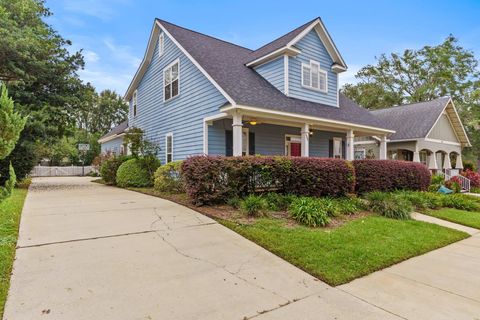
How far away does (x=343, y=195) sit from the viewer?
30.1 ft

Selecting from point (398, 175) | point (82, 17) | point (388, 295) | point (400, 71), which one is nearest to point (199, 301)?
point (388, 295)

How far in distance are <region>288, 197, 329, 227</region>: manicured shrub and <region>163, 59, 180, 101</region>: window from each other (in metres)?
8.55

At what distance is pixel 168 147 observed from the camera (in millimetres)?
13531

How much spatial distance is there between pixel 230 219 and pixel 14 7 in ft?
48.7

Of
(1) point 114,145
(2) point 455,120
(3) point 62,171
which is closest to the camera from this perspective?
(2) point 455,120

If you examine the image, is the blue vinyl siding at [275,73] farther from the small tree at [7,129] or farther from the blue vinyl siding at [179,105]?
the small tree at [7,129]

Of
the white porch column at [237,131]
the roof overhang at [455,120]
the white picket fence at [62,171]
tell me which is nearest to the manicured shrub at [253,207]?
the white porch column at [237,131]

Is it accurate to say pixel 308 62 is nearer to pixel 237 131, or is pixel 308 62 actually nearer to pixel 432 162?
pixel 237 131

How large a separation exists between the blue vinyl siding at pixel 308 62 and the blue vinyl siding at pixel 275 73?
12.1 inches

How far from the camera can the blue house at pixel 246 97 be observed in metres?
10.2

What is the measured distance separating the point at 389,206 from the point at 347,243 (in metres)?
3.35

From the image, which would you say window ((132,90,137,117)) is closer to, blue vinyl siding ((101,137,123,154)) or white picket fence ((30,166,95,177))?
blue vinyl siding ((101,137,123,154))

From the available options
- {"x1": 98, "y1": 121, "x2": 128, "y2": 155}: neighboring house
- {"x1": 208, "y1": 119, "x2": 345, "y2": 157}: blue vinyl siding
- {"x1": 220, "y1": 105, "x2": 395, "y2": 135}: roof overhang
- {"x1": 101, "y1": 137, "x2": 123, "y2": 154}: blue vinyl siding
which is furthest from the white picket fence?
{"x1": 220, "y1": 105, "x2": 395, "y2": 135}: roof overhang

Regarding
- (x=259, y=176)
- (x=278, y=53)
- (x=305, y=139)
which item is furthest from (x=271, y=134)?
(x=259, y=176)
